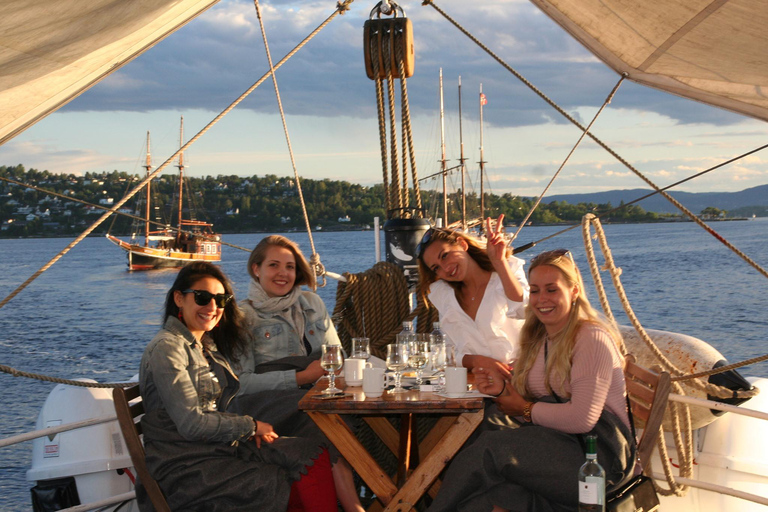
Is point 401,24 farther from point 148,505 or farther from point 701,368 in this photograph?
point 148,505

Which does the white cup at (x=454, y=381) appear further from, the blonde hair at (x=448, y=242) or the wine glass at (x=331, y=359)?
the blonde hair at (x=448, y=242)

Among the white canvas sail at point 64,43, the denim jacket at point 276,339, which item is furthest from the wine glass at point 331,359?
the white canvas sail at point 64,43

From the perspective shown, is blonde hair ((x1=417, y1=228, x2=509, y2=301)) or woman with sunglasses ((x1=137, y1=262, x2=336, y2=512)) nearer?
woman with sunglasses ((x1=137, y1=262, x2=336, y2=512))

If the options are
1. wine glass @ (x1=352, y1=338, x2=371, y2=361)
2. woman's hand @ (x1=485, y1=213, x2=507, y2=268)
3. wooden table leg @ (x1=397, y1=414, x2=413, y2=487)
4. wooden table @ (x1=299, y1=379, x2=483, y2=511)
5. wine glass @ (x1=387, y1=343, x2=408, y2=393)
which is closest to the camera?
wooden table @ (x1=299, y1=379, x2=483, y2=511)

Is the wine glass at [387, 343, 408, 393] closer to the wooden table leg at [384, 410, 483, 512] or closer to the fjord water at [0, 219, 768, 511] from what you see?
the wooden table leg at [384, 410, 483, 512]

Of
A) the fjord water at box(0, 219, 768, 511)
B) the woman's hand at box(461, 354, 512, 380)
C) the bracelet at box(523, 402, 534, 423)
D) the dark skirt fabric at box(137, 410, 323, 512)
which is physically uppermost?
the woman's hand at box(461, 354, 512, 380)

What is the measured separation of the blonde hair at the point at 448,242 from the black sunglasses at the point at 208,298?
3.30 ft

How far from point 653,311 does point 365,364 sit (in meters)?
30.3

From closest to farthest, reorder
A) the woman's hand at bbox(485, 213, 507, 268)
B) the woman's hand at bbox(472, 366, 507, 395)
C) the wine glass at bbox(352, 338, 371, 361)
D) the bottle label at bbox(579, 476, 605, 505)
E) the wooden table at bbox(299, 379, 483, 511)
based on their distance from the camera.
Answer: the bottle label at bbox(579, 476, 605, 505)
the wooden table at bbox(299, 379, 483, 511)
the woman's hand at bbox(472, 366, 507, 395)
the wine glass at bbox(352, 338, 371, 361)
the woman's hand at bbox(485, 213, 507, 268)

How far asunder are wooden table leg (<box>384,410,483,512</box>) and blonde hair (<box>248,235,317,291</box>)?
1.17 metres

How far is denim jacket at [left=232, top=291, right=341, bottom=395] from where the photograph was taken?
11.0 feet

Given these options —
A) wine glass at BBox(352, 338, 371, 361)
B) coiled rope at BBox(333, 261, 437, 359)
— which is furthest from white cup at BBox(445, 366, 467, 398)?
coiled rope at BBox(333, 261, 437, 359)

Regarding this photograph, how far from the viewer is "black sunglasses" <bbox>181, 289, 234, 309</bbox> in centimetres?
302

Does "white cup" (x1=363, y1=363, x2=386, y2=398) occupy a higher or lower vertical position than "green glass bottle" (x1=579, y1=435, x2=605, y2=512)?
higher
